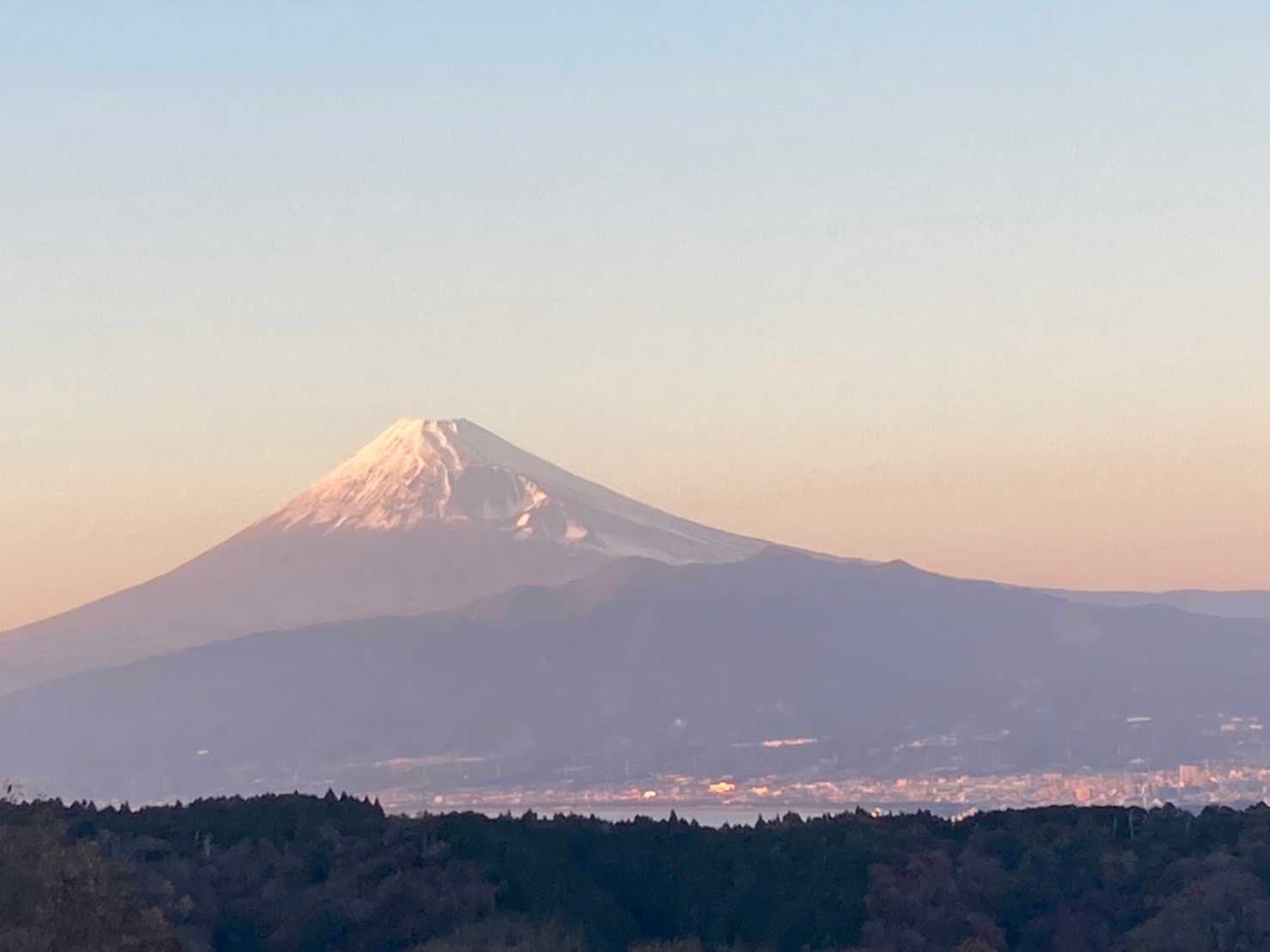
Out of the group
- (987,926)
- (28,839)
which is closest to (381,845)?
(987,926)

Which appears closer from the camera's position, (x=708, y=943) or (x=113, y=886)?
(x=113, y=886)

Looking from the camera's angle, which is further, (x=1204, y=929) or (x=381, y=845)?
(x=381, y=845)

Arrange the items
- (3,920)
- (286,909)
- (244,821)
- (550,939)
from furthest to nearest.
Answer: (244,821), (286,909), (550,939), (3,920)

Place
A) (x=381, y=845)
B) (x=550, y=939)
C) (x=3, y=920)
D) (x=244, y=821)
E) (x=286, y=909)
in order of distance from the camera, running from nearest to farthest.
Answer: (x=3, y=920) < (x=550, y=939) < (x=286, y=909) < (x=381, y=845) < (x=244, y=821)

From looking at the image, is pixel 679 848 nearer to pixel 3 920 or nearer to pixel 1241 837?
pixel 1241 837

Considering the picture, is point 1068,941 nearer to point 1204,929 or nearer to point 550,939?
point 1204,929

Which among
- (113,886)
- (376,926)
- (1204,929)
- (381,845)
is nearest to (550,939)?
(376,926)

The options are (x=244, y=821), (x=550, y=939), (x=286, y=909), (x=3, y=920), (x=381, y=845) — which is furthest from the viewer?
(x=244, y=821)
